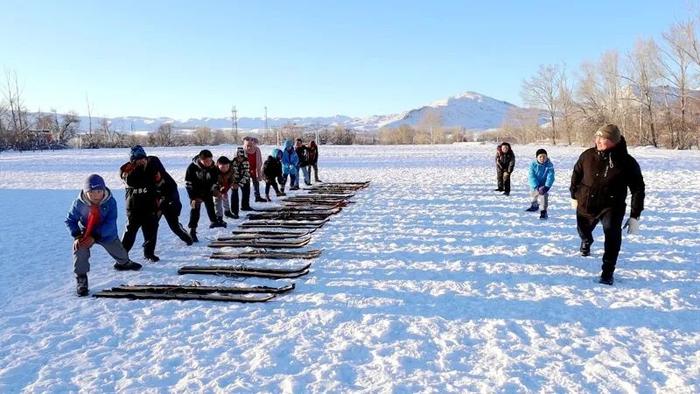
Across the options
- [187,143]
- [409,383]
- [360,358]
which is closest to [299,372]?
[360,358]

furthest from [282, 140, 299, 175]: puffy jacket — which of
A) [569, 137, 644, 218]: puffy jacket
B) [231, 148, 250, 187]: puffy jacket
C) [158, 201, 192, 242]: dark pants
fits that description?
[569, 137, 644, 218]: puffy jacket

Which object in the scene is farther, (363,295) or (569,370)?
(363,295)

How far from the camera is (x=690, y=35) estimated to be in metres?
35.3

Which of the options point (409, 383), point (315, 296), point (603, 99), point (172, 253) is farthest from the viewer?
point (603, 99)

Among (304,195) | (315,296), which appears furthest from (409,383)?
(304,195)

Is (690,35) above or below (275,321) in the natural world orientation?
above

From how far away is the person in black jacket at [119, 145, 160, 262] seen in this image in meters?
6.12

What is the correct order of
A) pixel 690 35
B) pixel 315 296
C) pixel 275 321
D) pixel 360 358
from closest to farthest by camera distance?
pixel 360 358, pixel 275 321, pixel 315 296, pixel 690 35

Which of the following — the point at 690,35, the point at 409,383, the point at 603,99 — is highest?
the point at 690,35

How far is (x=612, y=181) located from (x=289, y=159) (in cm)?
989

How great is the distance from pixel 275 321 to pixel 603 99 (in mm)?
53096

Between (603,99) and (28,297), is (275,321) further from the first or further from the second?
(603,99)

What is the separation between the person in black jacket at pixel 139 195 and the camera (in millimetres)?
6125

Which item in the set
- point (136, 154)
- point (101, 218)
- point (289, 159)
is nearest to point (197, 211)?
point (136, 154)
